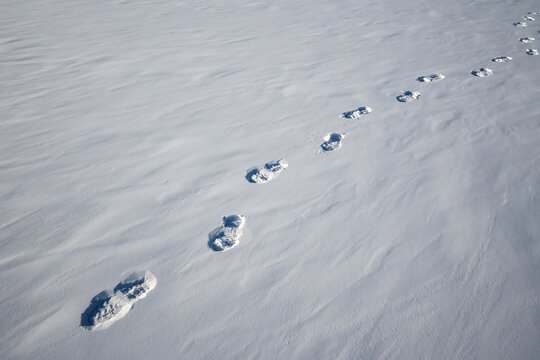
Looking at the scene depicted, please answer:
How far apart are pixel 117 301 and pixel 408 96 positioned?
10.6 feet

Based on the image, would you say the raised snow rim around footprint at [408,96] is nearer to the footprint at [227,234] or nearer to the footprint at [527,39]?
the footprint at [227,234]

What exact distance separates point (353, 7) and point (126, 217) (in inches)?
273

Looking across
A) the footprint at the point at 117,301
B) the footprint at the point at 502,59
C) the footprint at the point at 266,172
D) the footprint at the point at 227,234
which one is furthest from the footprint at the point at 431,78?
the footprint at the point at 117,301

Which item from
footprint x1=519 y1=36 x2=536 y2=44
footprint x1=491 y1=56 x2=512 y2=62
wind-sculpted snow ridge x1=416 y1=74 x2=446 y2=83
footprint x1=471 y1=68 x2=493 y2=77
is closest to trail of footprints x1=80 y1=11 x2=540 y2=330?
wind-sculpted snow ridge x1=416 y1=74 x2=446 y2=83

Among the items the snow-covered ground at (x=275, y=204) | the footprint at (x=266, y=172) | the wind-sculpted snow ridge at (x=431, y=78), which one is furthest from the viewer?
the wind-sculpted snow ridge at (x=431, y=78)

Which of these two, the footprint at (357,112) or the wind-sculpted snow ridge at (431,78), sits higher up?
the footprint at (357,112)

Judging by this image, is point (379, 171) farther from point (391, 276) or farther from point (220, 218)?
point (220, 218)

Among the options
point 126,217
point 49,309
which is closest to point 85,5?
point 126,217

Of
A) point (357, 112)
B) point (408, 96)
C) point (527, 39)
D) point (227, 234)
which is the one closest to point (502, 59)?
point (527, 39)

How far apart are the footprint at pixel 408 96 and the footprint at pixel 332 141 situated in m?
1.00

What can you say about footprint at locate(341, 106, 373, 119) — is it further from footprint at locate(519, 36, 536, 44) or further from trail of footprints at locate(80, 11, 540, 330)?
footprint at locate(519, 36, 536, 44)

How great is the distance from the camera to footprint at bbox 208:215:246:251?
169cm

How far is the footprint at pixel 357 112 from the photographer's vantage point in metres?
2.73

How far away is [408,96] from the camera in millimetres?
2984
